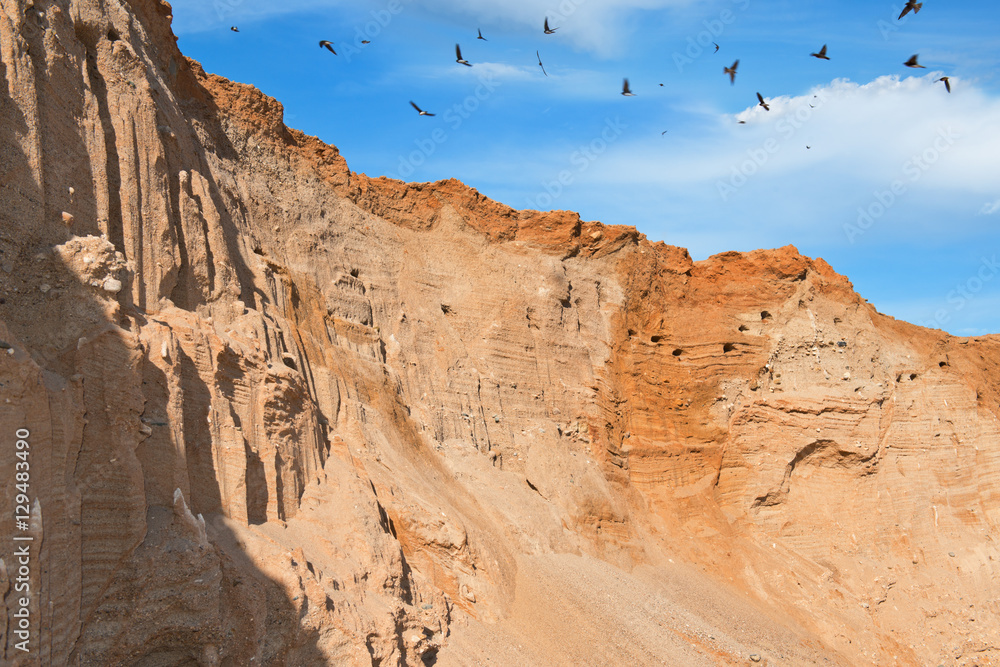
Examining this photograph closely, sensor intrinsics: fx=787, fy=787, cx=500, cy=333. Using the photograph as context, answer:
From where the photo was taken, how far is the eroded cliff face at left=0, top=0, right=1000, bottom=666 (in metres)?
8.84

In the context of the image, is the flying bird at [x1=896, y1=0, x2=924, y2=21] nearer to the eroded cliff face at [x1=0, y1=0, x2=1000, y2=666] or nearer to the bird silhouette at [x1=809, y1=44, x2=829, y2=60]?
the bird silhouette at [x1=809, y1=44, x2=829, y2=60]

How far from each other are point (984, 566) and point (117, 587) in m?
20.7

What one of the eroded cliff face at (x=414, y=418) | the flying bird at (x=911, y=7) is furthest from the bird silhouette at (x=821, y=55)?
the eroded cliff face at (x=414, y=418)

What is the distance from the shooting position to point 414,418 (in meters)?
17.3

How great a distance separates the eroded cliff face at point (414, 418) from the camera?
348 inches

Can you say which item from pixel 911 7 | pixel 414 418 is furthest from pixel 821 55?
pixel 414 418

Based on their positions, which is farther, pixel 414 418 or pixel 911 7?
pixel 414 418

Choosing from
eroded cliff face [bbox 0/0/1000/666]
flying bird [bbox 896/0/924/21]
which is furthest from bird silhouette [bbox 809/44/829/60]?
eroded cliff face [bbox 0/0/1000/666]

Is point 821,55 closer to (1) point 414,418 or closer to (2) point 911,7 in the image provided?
(2) point 911,7

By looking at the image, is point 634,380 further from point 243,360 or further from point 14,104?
point 14,104

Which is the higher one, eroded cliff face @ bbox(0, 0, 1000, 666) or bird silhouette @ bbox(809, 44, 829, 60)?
bird silhouette @ bbox(809, 44, 829, 60)

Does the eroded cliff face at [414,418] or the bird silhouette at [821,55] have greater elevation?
the bird silhouette at [821,55]

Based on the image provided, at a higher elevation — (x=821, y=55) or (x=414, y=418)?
(x=821, y=55)

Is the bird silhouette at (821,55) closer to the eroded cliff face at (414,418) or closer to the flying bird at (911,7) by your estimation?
the flying bird at (911,7)
